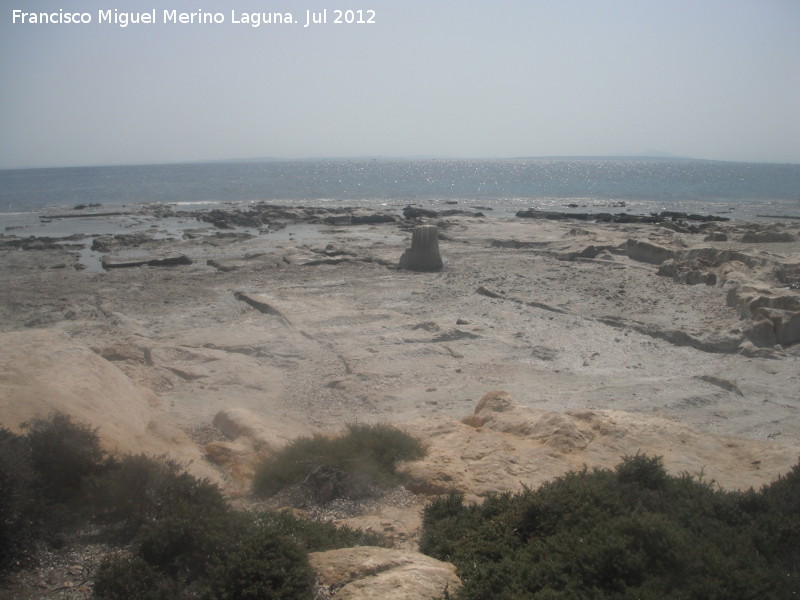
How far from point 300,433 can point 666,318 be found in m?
9.68

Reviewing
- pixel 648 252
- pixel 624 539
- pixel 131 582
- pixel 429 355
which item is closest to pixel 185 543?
pixel 131 582

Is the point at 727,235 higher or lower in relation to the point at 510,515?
higher

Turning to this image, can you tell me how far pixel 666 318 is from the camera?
44.6ft

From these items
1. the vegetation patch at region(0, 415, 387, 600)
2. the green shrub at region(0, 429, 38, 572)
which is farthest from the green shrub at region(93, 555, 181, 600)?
the green shrub at region(0, 429, 38, 572)

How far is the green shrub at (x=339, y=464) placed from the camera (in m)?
5.87

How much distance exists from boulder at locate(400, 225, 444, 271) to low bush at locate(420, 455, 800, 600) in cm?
1477

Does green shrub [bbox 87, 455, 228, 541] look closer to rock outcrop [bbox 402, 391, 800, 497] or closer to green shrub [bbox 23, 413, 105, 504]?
green shrub [bbox 23, 413, 105, 504]

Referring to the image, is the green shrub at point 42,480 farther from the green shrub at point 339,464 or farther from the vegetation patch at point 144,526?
the green shrub at point 339,464

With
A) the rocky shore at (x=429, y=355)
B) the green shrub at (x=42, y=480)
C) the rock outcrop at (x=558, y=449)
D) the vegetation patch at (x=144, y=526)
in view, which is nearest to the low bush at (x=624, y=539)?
the rocky shore at (x=429, y=355)

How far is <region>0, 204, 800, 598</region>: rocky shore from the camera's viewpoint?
6512mm

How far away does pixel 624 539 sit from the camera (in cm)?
400

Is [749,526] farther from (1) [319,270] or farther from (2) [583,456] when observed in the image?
(1) [319,270]

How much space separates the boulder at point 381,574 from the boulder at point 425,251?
1597 centimetres

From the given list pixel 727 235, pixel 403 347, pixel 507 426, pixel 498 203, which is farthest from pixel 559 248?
pixel 498 203
